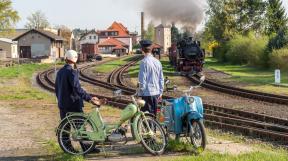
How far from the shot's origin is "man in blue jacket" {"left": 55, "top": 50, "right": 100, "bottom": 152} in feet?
28.2

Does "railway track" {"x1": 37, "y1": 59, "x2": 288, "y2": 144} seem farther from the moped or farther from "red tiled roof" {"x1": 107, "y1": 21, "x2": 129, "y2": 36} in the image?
"red tiled roof" {"x1": 107, "y1": 21, "x2": 129, "y2": 36}

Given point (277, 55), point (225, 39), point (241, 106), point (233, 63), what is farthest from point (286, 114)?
point (225, 39)

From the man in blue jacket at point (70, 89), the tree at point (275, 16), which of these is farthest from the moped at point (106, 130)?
the tree at point (275, 16)

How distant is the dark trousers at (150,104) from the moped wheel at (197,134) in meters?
0.89

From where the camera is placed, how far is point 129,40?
152 metres

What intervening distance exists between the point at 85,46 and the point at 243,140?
83.6m

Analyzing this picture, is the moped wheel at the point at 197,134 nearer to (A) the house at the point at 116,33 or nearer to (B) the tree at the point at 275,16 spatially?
(B) the tree at the point at 275,16

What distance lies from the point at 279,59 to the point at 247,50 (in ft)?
39.0

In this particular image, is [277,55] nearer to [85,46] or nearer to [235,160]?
[235,160]

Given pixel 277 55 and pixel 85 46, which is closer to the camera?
pixel 277 55

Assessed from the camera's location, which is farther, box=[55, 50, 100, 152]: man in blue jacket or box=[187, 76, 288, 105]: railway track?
box=[187, 76, 288, 105]: railway track

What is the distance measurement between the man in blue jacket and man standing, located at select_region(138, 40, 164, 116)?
1.01m

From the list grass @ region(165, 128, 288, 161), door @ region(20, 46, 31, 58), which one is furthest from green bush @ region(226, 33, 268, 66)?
door @ region(20, 46, 31, 58)

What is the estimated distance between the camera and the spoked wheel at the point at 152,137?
8.59 meters
